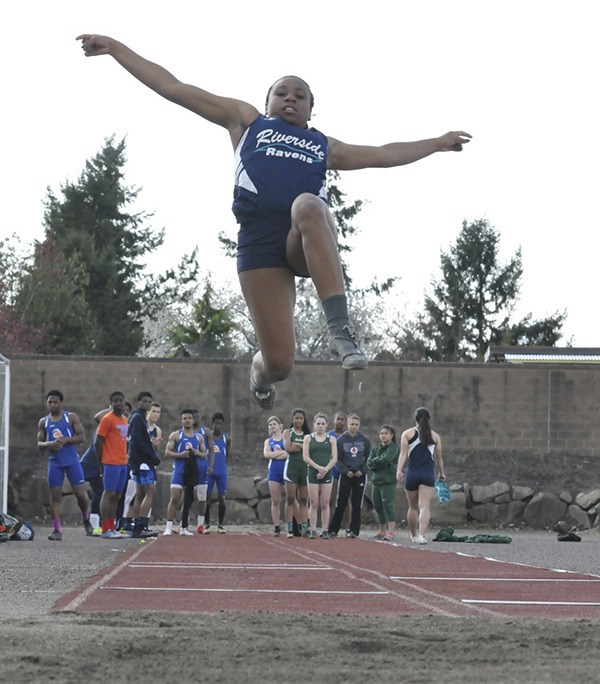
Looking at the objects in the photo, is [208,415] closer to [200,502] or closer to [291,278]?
[200,502]

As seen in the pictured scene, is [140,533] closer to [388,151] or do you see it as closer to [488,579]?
[488,579]

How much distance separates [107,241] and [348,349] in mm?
54116

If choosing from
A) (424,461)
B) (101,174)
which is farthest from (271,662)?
(101,174)

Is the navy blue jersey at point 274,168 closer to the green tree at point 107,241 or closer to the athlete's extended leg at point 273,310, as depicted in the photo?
the athlete's extended leg at point 273,310

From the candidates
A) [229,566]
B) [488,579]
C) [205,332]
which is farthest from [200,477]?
[205,332]

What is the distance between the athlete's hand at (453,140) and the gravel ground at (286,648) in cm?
297

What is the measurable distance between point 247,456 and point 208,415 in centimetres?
116

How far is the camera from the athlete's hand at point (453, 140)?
8156 millimetres

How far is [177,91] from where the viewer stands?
7.37 metres

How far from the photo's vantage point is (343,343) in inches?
269

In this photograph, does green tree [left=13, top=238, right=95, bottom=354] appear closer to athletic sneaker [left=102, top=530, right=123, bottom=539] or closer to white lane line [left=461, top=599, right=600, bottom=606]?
athletic sneaker [left=102, top=530, right=123, bottom=539]

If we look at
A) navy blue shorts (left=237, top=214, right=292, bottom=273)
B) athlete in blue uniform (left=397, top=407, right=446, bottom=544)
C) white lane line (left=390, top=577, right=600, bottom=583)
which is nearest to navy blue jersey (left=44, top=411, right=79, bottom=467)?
athlete in blue uniform (left=397, top=407, right=446, bottom=544)

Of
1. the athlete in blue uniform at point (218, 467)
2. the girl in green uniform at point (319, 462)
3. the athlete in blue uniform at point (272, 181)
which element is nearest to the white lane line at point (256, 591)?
the athlete in blue uniform at point (272, 181)

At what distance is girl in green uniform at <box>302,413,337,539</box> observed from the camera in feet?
61.2
